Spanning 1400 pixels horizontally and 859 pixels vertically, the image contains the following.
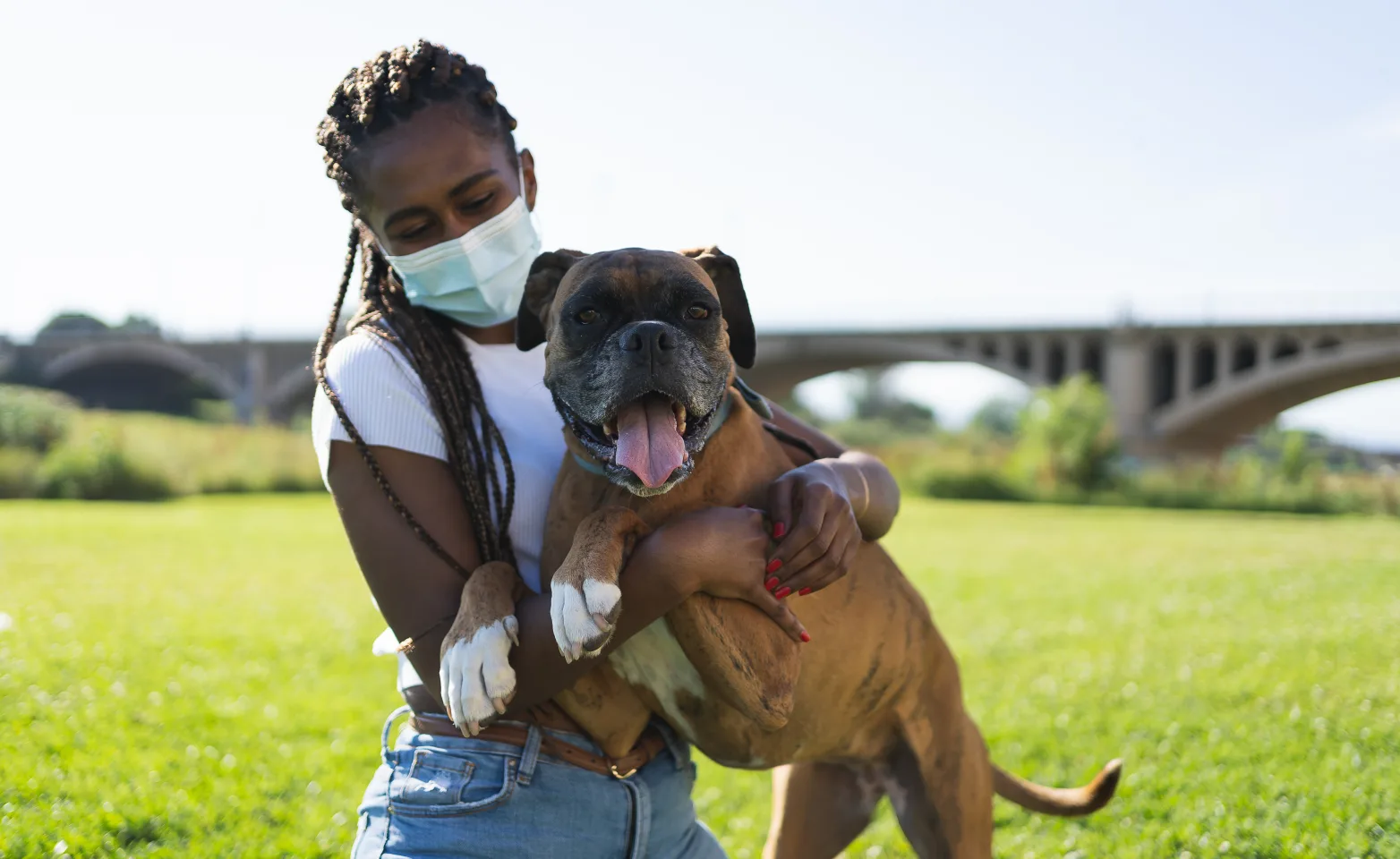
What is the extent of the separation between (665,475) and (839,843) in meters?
1.39

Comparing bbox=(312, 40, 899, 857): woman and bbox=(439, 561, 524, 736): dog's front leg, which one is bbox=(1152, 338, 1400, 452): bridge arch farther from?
bbox=(439, 561, 524, 736): dog's front leg

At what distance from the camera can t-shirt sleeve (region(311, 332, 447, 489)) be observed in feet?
7.95

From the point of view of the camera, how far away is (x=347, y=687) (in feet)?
22.4

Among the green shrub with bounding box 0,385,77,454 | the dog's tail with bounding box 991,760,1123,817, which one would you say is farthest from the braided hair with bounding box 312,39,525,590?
the green shrub with bounding box 0,385,77,454

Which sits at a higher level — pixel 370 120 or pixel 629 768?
pixel 370 120

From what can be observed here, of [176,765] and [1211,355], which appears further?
[1211,355]

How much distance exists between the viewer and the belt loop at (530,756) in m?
2.36

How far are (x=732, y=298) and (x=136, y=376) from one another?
239 ft

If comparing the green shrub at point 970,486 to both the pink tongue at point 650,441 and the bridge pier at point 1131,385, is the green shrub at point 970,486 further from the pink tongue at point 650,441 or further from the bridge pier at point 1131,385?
the pink tongue at point 650,441

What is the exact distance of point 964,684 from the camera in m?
7.31

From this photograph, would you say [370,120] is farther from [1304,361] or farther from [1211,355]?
[1211,355]

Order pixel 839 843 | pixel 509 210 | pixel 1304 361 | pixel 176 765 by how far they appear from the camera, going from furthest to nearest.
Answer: pixel 1304 361
pixel 176 765
pixel 839 843
pixel 509 210

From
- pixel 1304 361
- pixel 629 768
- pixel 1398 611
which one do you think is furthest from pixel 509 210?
pixel 1304 361

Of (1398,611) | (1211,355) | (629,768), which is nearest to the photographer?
(629,768)
